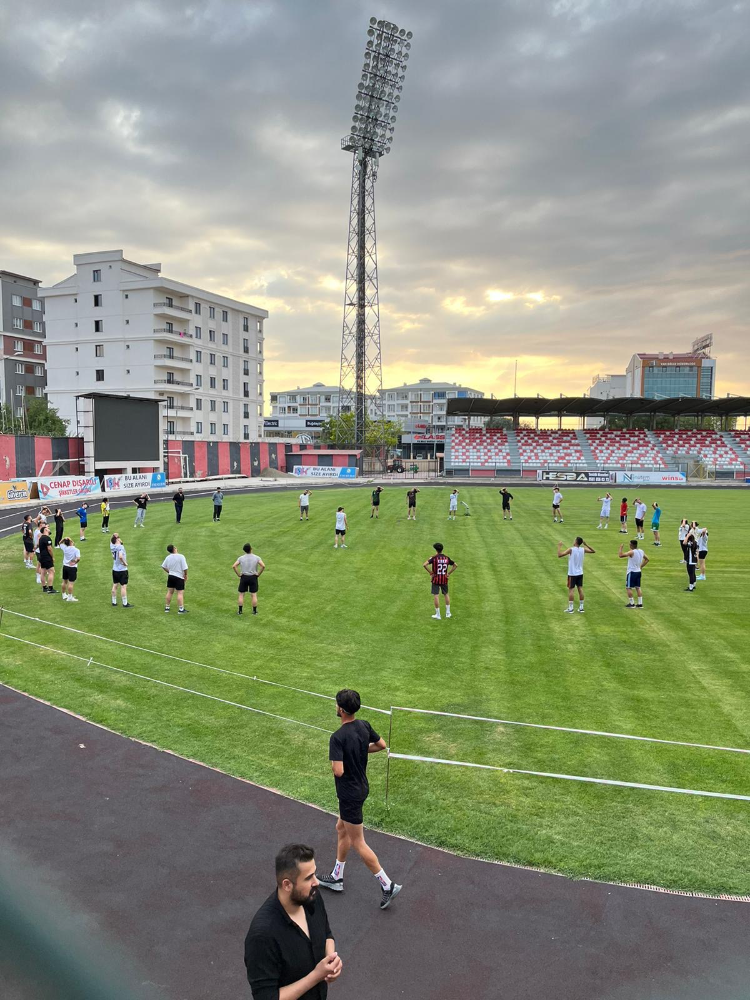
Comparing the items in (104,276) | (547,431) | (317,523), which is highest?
(104,276)

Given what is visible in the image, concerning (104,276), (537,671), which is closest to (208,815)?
(537,671)

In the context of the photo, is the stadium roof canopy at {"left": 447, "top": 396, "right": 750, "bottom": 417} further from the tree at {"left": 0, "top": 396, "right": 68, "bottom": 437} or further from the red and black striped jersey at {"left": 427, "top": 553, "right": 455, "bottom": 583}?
the red and black striped jersey at {"left": 427, "top": 553, "right": 455, "bottom": 583}

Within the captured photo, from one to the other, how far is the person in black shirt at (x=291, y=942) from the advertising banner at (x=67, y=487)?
136ft

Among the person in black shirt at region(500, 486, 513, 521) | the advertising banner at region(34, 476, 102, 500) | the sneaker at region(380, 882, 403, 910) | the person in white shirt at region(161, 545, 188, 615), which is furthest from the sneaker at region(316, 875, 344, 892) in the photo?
the advertising banner at region(34, 476, 102, 500)

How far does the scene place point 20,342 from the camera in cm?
8806

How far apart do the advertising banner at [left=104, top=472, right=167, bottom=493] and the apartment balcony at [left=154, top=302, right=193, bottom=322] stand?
2263 centimetres

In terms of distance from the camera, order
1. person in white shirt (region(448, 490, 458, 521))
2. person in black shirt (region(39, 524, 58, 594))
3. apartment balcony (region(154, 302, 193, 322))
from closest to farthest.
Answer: person in black shirt (region(39, 524, 58, 594)) < person in white shirt (region(448, 490, 458, 521)) < apartment balcony (region(154, 302, 193, 322))

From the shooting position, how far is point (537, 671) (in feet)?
38.8

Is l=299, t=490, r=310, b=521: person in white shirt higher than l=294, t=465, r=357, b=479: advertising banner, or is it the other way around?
l=299, t=490, r=310, b=521: person in white shirt

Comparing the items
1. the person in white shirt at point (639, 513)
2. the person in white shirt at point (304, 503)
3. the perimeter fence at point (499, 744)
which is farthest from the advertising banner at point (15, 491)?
the person in white shirt at point (639, 513)

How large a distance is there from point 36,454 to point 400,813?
4632cm

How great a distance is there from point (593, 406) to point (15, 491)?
56609mm

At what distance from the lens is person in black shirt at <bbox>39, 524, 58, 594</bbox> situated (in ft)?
57.4

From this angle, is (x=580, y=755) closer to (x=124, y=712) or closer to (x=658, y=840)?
(x=658, y=840)
